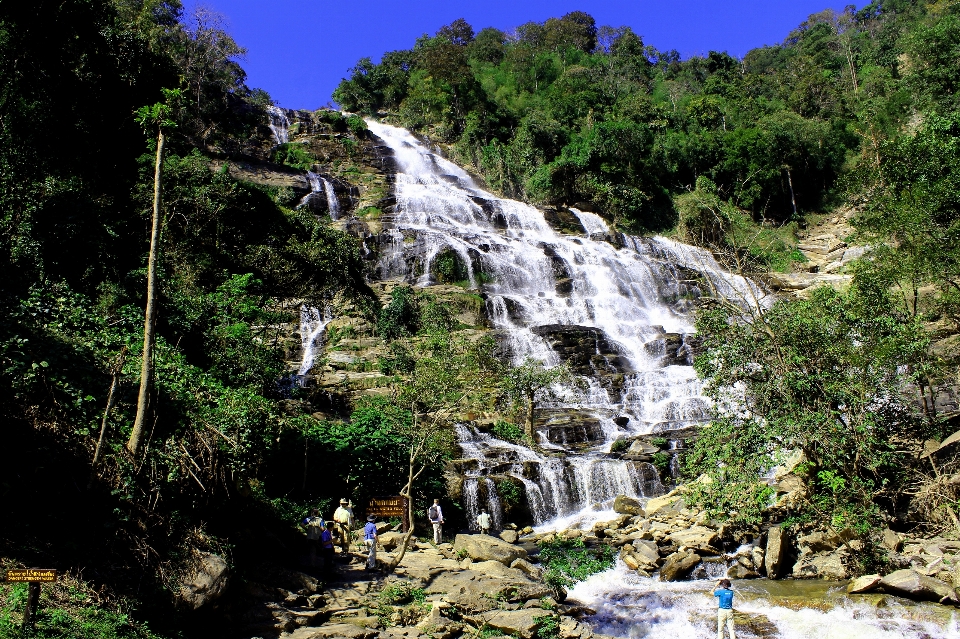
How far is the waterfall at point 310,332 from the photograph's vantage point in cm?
2266

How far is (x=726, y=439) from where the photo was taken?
37.1ft

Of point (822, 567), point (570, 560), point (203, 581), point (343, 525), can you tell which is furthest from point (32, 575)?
point (822, 567)

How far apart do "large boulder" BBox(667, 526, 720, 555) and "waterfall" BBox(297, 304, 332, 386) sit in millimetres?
14077

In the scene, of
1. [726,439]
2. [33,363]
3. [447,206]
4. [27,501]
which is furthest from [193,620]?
[447,206]

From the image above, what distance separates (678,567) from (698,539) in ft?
4.54

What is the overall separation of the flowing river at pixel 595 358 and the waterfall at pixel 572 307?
61 mm

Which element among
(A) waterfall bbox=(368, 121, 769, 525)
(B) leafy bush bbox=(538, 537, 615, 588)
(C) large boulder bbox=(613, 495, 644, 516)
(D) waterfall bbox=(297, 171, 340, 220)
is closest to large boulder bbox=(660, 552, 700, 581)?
(B) leafy bush bbox=(538, 537, 615, 588)

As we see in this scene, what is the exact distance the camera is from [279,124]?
141ft

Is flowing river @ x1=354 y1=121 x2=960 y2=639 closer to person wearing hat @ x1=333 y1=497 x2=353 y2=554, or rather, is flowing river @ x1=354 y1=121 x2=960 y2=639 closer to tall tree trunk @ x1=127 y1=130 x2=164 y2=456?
person wearing hat @ x1=333 y1=497 x2=353 y2=554

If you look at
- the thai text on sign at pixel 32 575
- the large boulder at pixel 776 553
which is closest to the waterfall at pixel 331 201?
the large boulder at pixel 776 553

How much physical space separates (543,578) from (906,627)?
538 cm

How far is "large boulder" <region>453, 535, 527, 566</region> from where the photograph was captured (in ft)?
38.3

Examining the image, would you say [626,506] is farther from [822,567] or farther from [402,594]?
[402,594]

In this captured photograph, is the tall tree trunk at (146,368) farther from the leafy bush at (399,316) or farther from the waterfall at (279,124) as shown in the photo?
the waterfall at (279,124)
